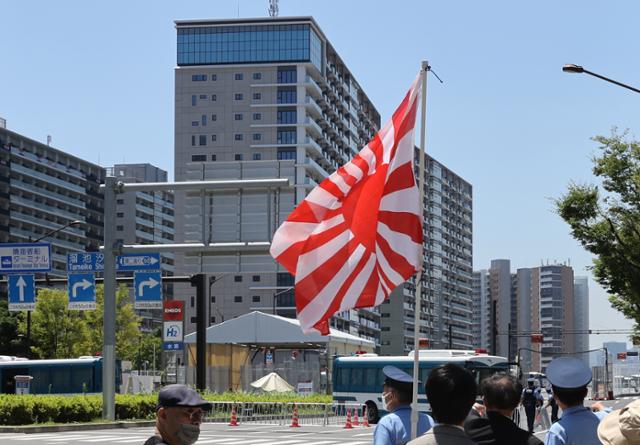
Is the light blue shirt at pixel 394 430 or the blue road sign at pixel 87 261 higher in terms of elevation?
the blue road sign at pixel 87 261

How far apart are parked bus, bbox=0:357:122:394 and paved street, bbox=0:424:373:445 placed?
14.1 metres

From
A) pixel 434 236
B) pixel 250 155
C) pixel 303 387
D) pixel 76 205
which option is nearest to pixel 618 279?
pixel 303 387

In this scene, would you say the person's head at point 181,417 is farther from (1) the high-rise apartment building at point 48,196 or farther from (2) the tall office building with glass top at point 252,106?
(1) the high-rise apartment building at point 48,196

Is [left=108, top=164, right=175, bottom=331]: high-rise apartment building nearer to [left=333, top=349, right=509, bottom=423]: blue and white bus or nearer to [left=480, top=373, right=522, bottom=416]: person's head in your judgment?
[left=333, top=349, right=509, bottom=423]: blue and white bus

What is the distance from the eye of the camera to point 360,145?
5920 inches

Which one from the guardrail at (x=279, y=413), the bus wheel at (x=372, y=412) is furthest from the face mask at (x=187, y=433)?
the bus wheel at (x=372, y=412)

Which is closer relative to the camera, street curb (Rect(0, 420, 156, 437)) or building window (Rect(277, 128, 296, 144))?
street curb (Rect(0, 420, 156, 437))

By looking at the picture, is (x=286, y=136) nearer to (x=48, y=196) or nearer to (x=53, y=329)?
(x=48, y=196)

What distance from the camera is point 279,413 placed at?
47.6 m

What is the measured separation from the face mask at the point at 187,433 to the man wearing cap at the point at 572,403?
7.96ft

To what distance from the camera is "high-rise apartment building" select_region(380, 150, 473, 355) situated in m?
162

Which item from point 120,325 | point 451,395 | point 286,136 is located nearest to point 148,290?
point 451,395

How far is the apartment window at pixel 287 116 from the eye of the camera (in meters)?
130

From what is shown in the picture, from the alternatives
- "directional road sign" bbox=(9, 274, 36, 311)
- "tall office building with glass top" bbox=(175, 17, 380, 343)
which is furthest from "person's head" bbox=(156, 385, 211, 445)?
"tall office building with glass top" bbox=(175, 17, 380, 343)
